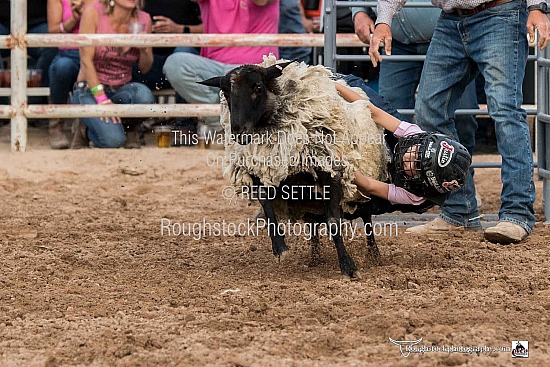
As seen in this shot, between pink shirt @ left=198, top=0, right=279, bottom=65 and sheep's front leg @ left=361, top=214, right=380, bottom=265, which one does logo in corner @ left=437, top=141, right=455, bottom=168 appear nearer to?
sheep's front leg @ left=361, top=214, right=380, bottom=265

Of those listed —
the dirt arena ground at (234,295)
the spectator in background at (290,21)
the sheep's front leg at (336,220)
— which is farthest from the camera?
the spectator in background at (290,21)

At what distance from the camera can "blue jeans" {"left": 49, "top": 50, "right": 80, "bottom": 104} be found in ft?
31.1

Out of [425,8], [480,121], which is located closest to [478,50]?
[425,8]

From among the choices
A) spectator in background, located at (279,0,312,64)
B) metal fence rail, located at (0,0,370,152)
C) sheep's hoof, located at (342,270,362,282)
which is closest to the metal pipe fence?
metal fence rail, located at (0,0,370,152)

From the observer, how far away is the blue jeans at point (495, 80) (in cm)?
570

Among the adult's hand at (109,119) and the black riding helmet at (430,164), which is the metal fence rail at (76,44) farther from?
the black riding helmet at (430,164)

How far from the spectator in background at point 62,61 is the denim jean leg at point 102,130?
33 cm

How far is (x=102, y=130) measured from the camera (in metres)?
9.23

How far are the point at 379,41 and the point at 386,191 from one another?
967 mm

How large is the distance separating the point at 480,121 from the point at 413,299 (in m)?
6.06

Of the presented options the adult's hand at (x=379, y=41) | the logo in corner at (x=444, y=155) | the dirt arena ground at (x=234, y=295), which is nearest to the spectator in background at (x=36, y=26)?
the dirt arena ground at (x=234, y=295)

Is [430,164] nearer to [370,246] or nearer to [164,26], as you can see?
[370,246]

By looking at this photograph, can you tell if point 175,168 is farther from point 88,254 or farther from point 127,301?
point 127,301

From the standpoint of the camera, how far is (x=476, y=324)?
404cm
